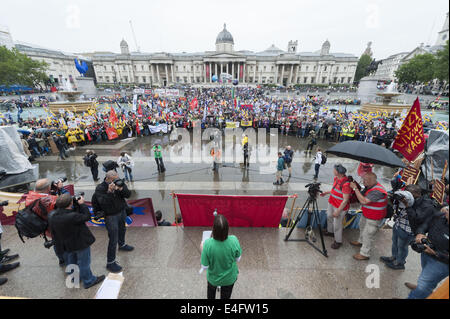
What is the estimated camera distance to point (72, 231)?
2844 mm

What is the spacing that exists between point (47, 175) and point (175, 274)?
30.8 ft

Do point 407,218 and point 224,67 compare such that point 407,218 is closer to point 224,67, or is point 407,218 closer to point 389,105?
point 389,105

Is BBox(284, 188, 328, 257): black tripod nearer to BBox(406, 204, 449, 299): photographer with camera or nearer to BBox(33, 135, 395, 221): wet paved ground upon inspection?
BBox(406, 204, 449, 299): photographer with camera

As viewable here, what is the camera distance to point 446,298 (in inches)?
65.3

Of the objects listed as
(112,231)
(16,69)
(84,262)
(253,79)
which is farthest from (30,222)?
(253,79)

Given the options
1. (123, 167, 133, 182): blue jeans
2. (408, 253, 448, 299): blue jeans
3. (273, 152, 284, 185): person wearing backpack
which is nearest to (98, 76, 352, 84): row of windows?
(123, 167, 133, 182): blue jeans

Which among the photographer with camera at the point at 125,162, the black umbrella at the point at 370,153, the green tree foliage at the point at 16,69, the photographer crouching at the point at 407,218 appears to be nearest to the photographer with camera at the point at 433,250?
the photographer crouching at the point at 407,218

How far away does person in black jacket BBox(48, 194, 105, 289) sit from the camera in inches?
107

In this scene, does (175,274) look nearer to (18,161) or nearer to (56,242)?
(56,242)

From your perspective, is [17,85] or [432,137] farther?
[17,85]

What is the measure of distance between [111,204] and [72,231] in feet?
2.21

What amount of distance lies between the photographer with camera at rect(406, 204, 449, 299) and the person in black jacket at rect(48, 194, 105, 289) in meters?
4.67

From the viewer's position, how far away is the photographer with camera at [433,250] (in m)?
2.33

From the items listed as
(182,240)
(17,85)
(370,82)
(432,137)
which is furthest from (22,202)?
(17,85)
